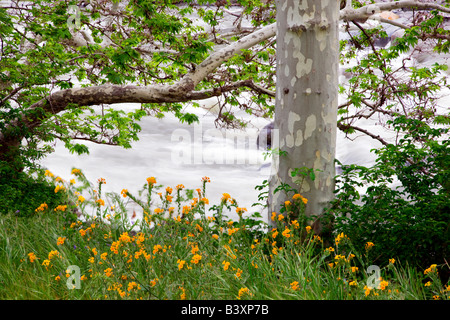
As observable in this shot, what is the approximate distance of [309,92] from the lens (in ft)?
12.6

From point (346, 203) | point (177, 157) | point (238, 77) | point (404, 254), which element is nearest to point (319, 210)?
point (346, 203)

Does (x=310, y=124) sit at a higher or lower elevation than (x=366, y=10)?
lower

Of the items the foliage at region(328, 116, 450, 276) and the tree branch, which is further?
the tree branch

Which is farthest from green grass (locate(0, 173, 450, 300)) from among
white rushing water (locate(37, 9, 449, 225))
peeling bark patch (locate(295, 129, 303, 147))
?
white rushing water (locate(37, 9, 449, 225))

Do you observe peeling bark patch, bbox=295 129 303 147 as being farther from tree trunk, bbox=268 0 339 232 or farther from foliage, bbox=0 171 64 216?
foliage, bbox=0 171 64 216

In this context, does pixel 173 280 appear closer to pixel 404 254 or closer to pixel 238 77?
pixel 404 254

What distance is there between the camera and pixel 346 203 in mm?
3859

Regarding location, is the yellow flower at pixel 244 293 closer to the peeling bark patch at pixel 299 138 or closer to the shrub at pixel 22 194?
the peeling bark patch at pixel 299 138

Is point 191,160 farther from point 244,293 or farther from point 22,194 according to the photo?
point 244,293

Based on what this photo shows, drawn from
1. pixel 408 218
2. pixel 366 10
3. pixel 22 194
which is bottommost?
pixel 408 218

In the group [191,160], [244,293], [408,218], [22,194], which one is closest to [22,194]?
[22,194]

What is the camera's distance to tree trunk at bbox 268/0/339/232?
12.5ft

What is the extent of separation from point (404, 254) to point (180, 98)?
4211 millimetres
